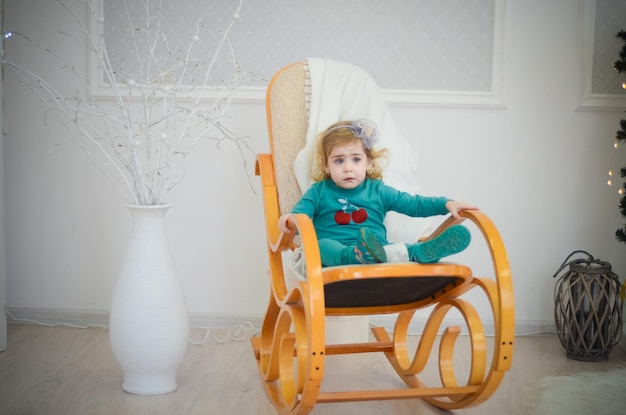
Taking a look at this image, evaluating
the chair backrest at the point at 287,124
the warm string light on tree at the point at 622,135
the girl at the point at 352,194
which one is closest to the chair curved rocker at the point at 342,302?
the chair backrest at the point at 287,124

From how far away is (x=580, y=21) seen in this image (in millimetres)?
2967

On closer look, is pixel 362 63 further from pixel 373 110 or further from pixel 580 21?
pixel 580 21

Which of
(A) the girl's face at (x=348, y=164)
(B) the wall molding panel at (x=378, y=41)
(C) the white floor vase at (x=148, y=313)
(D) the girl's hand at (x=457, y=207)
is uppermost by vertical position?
(B) the wall molding panel at (x=378, y=41)

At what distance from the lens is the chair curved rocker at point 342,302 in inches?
74.9

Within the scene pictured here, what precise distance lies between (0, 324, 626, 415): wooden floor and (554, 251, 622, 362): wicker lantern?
55 millimetres

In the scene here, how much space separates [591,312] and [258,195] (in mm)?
1284

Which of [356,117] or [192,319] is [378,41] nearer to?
[356,117]

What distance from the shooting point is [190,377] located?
248 centimetres

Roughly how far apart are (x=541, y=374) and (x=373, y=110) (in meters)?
1.02

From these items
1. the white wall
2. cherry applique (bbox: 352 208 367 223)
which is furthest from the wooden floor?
cherry applique (bbox: 352 208 367 223)

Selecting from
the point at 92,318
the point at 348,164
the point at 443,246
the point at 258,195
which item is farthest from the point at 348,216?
the point at 92,318

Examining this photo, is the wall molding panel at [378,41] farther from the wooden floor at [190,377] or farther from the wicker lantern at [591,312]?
the wooden floor at [190,377]

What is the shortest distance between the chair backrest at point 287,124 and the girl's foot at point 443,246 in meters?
0.55

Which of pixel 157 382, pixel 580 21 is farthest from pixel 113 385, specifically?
pixel 580 21
